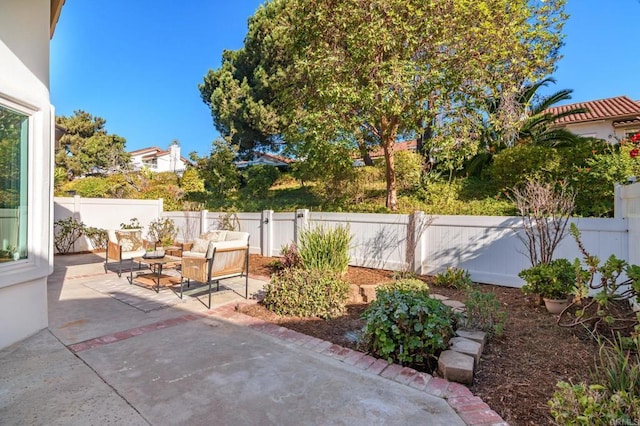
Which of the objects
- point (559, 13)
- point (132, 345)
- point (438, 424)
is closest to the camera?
point (438, 424)

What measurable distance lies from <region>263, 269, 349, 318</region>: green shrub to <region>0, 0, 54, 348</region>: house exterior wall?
110 inches

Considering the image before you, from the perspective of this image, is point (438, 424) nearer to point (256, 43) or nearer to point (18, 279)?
point (18, 279)

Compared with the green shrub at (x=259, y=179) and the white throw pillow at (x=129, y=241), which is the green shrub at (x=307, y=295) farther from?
the green shrub at (x=259, y=179)

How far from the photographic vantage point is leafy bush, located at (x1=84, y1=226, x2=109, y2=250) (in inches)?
423

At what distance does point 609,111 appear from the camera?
15484 millimetres

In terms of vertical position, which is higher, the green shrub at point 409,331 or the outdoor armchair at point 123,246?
the outdoor armchair at point 123,246

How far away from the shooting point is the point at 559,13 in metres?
9.07

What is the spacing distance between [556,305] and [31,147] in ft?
22.2

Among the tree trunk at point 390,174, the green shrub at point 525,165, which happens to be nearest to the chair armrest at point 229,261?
the tree trunk at point 390,174

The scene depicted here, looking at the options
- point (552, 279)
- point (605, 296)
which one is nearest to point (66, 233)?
point (552, 279)

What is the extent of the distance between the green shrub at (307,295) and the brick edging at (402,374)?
1.37ft

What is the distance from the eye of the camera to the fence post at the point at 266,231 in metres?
9.45

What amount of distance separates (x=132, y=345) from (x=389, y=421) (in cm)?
282

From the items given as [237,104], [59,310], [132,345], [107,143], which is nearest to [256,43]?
[237,104]
